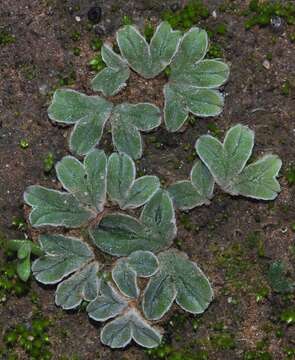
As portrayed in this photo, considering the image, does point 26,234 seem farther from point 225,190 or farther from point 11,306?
point 225,190

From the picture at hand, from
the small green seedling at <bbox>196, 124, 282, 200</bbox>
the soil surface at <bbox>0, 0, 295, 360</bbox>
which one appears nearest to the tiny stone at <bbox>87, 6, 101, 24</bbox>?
the soil surface at <bbox>0, 0, 295, 360</bbox>

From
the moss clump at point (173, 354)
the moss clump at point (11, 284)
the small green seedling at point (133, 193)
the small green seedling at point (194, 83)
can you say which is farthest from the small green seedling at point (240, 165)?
the moss clump at point (11, 284)

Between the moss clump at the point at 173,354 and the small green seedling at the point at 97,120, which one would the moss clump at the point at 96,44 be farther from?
the moss clump at the point at 173,354

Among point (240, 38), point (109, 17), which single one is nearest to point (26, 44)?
point (109, 17)

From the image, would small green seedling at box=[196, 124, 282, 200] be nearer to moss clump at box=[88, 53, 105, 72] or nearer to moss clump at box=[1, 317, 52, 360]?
moss clump at box=[88, 53, 105, 72]

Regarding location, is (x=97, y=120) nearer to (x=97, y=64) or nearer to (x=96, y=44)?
(x=97, y=64)

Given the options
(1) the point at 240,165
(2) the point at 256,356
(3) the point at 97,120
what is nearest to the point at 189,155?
(1) the point at 240,165
